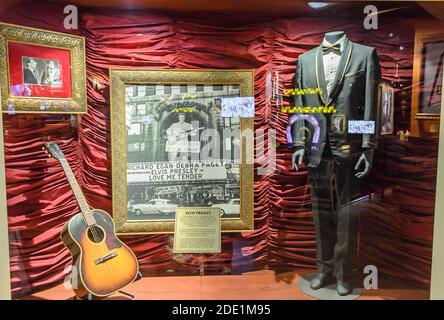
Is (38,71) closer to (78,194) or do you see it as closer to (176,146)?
(78,194)

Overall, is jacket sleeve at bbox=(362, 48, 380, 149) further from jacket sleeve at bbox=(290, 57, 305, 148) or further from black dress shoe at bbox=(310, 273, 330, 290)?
black dress shoe at bbox=(310, 273, 330, 290)

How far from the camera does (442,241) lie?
5.35 ft

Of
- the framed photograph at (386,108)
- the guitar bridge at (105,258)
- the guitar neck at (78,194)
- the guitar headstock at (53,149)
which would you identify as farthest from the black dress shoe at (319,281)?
the guitar headstock at (53,149)

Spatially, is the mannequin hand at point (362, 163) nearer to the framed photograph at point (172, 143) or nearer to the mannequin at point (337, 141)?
the mannequin at point (337, 141)

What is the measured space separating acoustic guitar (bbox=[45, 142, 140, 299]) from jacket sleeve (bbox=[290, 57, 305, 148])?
105 centimetres

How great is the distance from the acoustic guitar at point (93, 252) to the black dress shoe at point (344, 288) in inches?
41.5

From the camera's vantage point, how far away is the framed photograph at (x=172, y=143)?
5.89 ft

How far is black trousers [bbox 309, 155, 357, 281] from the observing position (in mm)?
1787

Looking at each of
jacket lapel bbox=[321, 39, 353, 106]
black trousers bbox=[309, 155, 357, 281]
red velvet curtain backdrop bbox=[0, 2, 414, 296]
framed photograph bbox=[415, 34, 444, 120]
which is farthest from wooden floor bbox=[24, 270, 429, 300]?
jacket lapel bbox=[321, 39, 353, 106]

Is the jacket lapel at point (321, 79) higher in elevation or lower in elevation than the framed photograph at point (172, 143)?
higher

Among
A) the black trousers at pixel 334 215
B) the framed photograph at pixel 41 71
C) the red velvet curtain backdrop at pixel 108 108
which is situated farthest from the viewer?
the black trousers at pixel 334 215

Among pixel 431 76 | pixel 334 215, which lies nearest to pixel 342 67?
pixel 431 76
